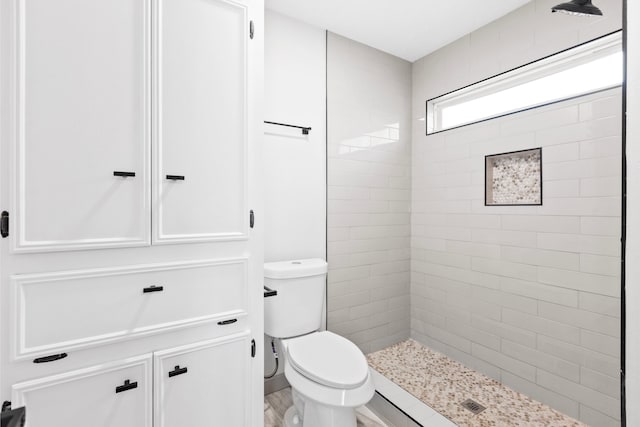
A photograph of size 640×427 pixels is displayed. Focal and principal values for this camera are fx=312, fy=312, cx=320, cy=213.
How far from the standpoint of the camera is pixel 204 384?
1.26 meters

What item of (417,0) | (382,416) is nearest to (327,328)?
(382,416)

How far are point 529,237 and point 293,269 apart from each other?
1.45 m

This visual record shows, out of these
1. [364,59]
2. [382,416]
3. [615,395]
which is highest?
[364,59]

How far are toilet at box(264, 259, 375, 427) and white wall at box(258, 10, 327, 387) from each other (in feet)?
0.61

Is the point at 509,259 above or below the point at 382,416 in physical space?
above

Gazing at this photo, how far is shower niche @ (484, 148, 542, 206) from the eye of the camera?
6.24 feet

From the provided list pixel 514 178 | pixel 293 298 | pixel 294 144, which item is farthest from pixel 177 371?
pixel 514 178

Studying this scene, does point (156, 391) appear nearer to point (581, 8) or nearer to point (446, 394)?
point (446, 394)

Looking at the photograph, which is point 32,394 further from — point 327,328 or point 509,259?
point 509,259

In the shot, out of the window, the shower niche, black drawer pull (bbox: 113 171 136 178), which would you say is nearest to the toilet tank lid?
black drawer pull (bbox: 113 171 136 178)

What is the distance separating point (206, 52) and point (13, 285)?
103 centimetres

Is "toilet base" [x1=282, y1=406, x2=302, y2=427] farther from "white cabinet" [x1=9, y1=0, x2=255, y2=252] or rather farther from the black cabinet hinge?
the black cabinet hinge

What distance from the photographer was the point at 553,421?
171cm

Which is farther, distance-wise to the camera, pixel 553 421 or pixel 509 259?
pixel 509 259
